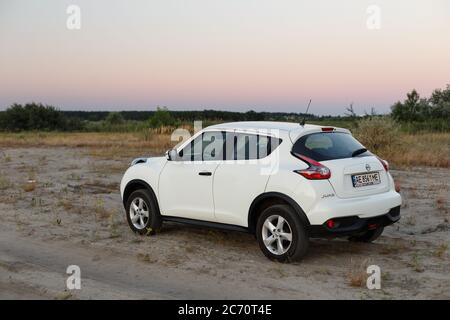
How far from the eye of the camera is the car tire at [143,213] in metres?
8.43

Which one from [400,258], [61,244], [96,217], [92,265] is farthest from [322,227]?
[96,217]

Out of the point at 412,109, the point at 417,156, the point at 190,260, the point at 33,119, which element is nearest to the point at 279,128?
the point at 190,260

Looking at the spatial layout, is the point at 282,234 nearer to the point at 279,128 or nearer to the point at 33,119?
the point at 279,128

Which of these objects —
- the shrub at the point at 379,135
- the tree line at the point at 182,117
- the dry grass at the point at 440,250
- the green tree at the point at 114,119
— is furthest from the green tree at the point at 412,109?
the dry grass at the point at 440,250

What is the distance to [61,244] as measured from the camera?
825 centimetres

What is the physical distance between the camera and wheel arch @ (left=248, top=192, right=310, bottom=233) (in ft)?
21.9

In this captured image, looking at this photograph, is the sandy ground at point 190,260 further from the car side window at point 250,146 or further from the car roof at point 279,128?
the car roof at point 279,128

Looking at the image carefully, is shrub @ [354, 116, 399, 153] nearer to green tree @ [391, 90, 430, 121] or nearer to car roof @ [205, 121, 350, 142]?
car roof @ [205, 121, 350, 142]

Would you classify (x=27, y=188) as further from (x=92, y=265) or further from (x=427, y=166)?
(x=427, y=166)

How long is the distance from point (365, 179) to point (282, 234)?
3.95ft

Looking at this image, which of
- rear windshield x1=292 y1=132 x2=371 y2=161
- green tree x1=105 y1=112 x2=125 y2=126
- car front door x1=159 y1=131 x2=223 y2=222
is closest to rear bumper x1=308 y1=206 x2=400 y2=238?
rear windshield x1=292 y1=132 x2=371 y2=161

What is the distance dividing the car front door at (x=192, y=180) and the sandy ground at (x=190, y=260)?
0.51 m

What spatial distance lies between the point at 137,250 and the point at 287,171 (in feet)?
7.81

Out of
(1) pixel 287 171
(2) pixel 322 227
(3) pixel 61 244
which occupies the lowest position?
(3) pixel 61 244
